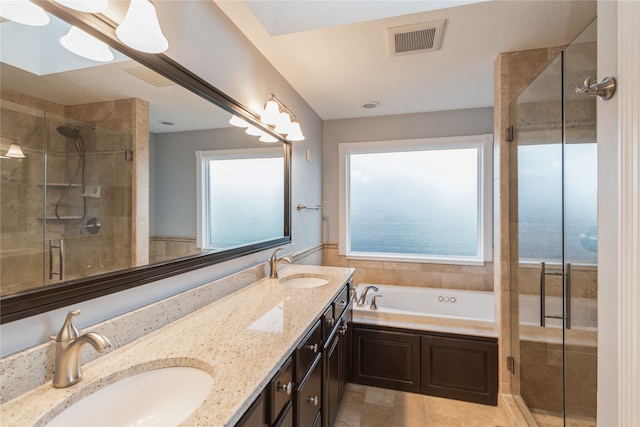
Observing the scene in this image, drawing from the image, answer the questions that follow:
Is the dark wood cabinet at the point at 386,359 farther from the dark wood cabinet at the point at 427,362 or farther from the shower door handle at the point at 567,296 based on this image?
the shower door handle at the point at 567,296

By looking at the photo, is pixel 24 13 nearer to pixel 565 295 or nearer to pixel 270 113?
pixel 270 113

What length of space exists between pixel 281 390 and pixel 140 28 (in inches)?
49.6

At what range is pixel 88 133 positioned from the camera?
87 cm

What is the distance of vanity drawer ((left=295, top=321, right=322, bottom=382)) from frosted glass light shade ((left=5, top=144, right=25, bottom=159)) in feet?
3.29

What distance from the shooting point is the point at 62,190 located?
80cm

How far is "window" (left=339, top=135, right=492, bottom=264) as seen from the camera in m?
3.04

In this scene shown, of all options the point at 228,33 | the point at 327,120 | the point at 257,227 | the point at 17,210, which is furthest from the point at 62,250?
the point at 327,120

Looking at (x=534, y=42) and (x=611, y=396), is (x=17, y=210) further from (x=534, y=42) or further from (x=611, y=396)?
(x=534, y=42)

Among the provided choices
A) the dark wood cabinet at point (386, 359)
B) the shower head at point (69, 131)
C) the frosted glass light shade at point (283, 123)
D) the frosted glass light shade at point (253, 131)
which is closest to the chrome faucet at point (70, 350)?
the shower head at point (69, 131)

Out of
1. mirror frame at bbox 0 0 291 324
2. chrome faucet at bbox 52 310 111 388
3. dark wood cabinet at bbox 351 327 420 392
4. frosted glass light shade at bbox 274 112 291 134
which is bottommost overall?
dark wood cabinet at bbox 351 327 420 392

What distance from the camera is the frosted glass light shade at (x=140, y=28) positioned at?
2.93ft

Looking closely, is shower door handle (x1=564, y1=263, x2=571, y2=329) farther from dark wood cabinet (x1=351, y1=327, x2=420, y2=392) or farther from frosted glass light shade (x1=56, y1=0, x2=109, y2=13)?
frosted glass light shade (x1=56, y1=0, x2=109, y2=13)

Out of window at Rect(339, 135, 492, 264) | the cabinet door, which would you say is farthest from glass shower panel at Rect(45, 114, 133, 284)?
window at Rect(339, 135, 492, 264)

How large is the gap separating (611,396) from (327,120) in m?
3.23
